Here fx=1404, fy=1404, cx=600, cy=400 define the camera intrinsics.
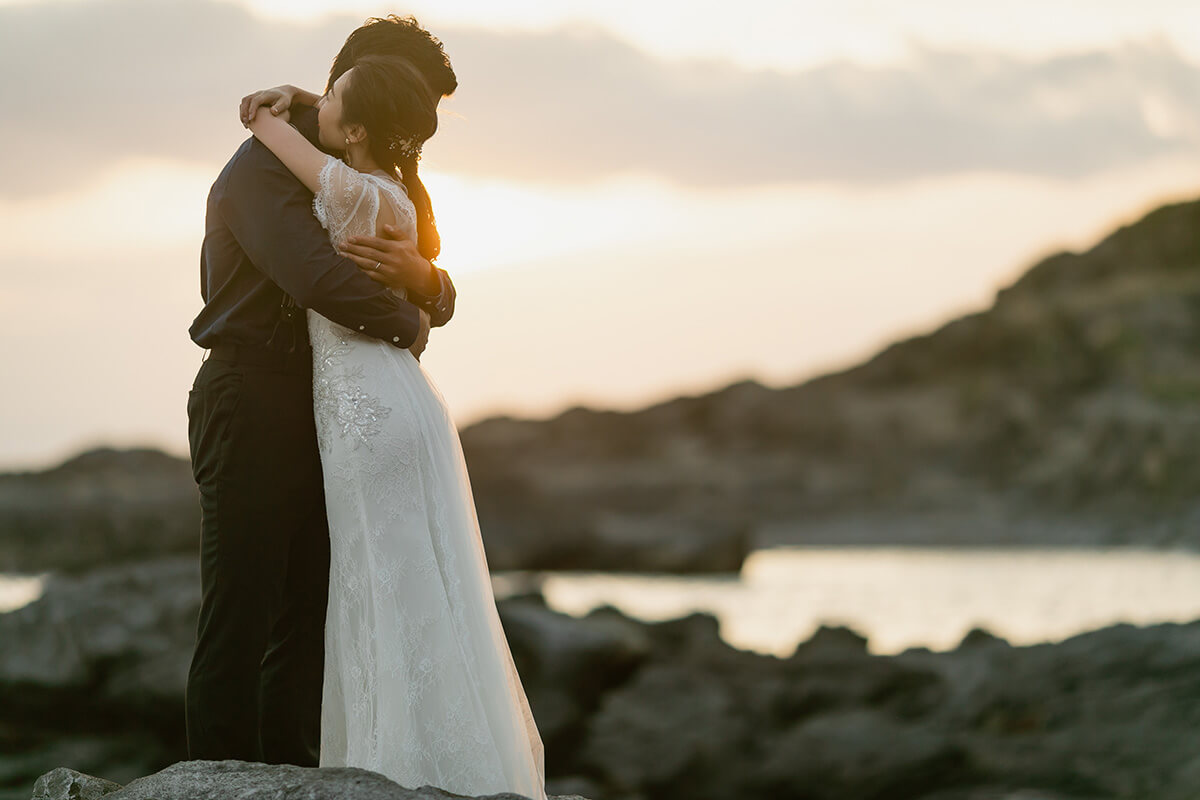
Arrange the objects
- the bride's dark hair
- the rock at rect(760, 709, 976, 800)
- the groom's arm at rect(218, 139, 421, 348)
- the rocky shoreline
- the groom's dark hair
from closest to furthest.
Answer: the groom's arm at rect(218, 139, 421, 348) → the bride's dark hair → the groom's dark hair → the rocky shoreline → the rock at rect(760, 709, 976, 800)

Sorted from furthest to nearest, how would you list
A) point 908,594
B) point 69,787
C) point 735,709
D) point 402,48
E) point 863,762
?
point 908,594
point 735,709
point 863,762
point 402,48
point 69,787

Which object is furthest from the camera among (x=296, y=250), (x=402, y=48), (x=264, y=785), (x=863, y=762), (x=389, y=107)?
(x=863, y=762)

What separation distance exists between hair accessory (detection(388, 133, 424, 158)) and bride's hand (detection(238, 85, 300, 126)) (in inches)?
12.7

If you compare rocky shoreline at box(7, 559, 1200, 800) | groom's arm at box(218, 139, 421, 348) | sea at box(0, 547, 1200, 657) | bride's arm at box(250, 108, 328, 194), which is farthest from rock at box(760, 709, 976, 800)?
bride's arm at box(250, 108, 328, 194)

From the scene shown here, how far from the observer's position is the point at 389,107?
3.80m

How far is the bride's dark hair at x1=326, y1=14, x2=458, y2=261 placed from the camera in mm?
3793

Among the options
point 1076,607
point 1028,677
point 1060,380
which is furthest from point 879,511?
point 1028,677

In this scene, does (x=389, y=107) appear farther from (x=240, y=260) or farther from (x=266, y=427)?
(x=266, y=427)

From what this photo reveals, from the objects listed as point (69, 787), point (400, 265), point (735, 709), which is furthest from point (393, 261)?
point (735, 709)

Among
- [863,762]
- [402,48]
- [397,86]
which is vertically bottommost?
[863,762]

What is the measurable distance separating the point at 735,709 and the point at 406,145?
274 inches

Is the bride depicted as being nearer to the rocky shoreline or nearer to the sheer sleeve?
the sheer sleeve

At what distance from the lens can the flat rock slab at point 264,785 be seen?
3.28 meters

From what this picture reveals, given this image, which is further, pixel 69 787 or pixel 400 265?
pixel 400 265
